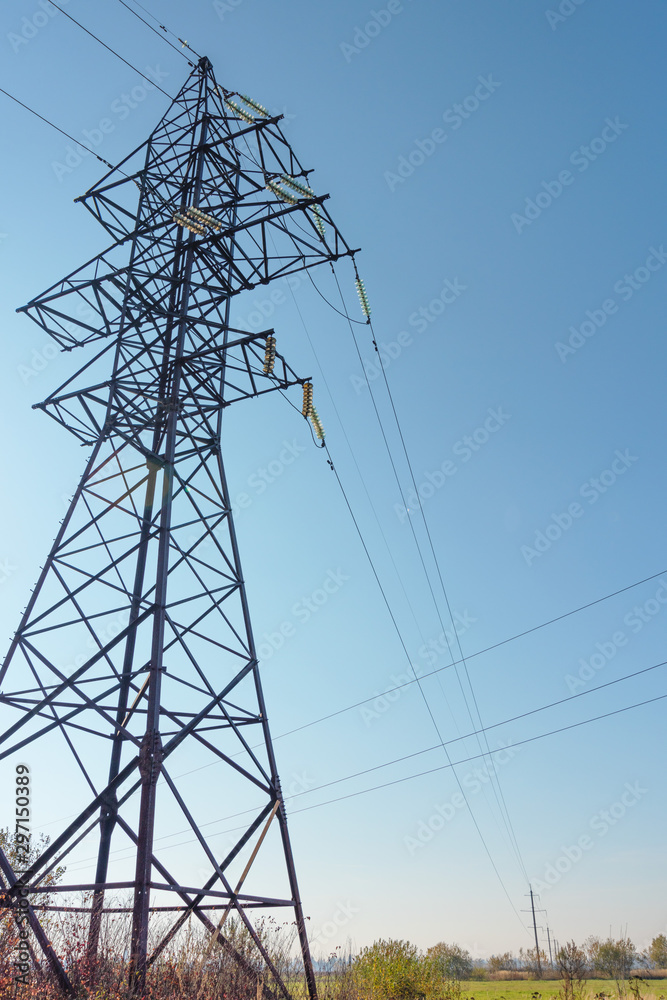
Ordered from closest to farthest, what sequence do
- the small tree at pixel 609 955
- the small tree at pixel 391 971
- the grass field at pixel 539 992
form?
the small tree at pixel 391 971, the grass field at pixel 539 992, the small tree at pixel 609 955

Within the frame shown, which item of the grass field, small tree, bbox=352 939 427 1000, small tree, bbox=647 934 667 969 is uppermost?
small tree, bbox=352 939 427 1000

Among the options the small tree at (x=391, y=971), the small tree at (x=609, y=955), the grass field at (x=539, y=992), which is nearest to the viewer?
the small tree at (x=391, y=971)

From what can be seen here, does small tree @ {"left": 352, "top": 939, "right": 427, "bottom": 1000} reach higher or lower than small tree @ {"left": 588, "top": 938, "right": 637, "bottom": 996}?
higher

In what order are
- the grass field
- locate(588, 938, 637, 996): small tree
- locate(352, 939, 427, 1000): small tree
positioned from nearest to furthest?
1. locate(352, 939, 427, 1000): small tree
2. the grass field
3. locate(588, 938, 637, 996): small tree

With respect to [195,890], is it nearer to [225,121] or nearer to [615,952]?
[225,121]

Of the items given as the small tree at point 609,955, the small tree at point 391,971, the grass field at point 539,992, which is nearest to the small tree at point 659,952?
the small tree at point 609,955

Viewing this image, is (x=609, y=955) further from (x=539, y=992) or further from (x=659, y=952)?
(x=539, y=992)

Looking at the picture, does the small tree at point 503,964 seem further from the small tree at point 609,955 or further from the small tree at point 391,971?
the small tree at point 391,971

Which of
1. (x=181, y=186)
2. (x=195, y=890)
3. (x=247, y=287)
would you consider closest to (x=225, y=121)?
(x=181, y=186)

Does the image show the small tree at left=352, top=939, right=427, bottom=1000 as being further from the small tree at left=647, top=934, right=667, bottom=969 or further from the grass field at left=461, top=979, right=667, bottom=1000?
the small tree at left=647, top=934, right=667, bottom=969

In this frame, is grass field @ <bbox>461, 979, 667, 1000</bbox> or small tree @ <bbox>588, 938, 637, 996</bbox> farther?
small tree @ <bbox>588, 938, 637, 996</bbox>

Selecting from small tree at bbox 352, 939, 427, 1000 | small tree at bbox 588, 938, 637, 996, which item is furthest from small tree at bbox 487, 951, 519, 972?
small tree at bbox 352, 939, 427, 1000

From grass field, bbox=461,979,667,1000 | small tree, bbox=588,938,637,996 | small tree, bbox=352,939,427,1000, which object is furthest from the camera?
small tree, bbox=588,938,637,996

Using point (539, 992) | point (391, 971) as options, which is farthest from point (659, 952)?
point (391, 971)
